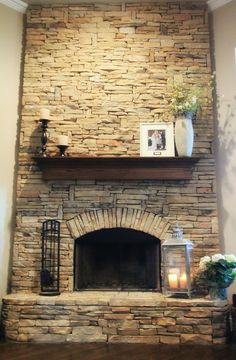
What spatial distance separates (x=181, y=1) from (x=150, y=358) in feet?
11.9

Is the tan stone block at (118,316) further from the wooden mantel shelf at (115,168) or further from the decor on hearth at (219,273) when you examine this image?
the wooden mantel shelf at (115,168)

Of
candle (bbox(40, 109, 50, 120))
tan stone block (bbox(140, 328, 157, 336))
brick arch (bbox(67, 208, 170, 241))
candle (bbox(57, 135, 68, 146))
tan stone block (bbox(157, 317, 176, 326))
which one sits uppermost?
candle (bbox(40, 109, 50, 120))

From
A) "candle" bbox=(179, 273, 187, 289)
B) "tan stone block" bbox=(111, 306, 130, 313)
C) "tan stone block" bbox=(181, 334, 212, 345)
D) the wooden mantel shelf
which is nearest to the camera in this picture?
"tan stone block" bbox=(181, 334, 212, 345)

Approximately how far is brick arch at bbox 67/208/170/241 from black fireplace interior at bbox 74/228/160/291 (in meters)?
0.09

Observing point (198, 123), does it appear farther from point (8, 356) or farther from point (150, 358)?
point (8, 356)

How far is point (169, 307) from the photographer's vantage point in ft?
10.4

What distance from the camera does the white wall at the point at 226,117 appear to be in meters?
3.70

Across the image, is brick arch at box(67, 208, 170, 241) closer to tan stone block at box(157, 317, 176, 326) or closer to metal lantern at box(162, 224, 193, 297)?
metal lantern at box(162, 224, 193, 297)

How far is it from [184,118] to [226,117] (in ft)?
1.65

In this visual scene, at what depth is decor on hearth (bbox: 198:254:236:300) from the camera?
320 cm

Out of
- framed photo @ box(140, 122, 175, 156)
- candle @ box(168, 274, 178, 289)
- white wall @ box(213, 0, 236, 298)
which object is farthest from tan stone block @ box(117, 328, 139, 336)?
framed photo @ box(140, 122, 175, 156)

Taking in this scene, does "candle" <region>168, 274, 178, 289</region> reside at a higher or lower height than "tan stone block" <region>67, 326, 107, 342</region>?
higher

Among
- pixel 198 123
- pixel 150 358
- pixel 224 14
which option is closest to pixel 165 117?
pixel 198 123

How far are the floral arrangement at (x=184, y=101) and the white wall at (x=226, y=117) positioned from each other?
0.33 meters
